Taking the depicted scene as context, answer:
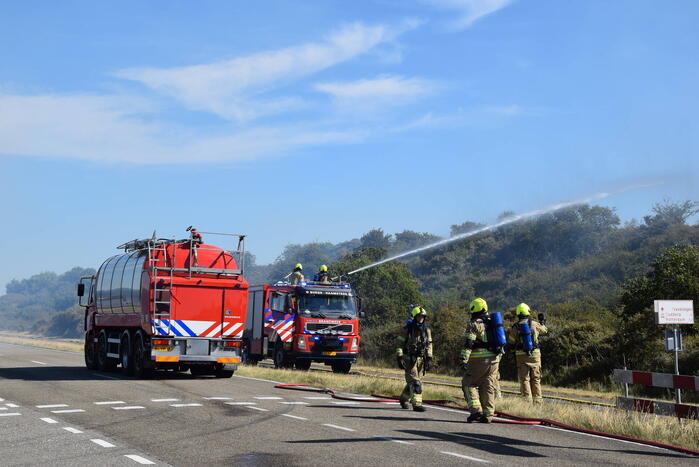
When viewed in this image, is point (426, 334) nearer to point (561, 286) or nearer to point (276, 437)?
point (276, 437)

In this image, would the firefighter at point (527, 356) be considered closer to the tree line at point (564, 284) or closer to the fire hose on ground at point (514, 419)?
the fire hose on ground at point (514, 419)

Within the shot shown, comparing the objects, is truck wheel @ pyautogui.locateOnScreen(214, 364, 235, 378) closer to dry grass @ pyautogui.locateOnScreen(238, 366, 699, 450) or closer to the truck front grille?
dry grass @ pyautogui.locateOnScreen(238, 366, 699, 450)

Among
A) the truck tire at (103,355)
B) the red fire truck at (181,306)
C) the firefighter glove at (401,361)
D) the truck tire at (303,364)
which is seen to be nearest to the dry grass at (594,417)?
the firefighter glove at (401,361)

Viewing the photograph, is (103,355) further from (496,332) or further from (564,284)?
(564,284)

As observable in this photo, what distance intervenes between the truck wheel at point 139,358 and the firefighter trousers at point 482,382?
397 inches

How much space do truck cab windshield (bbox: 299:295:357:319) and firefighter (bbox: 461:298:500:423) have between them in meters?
13.4

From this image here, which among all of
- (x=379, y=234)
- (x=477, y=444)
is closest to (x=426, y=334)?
(x=477, y=444)

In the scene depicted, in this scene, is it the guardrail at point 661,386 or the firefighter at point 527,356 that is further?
the firefighter at point 527,356

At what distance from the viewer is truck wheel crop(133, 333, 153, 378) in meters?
20.6

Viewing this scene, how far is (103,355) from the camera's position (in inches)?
957

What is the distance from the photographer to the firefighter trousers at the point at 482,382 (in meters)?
13.0

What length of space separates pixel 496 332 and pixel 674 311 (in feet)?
13.9

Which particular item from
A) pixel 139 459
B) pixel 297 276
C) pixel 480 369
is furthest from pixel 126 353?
pixel 139 459

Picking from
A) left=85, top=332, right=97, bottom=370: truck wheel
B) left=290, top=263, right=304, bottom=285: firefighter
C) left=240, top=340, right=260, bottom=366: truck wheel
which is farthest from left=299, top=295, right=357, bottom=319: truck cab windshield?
left=85, top=332, right=97, bottom=370: truck wheel
